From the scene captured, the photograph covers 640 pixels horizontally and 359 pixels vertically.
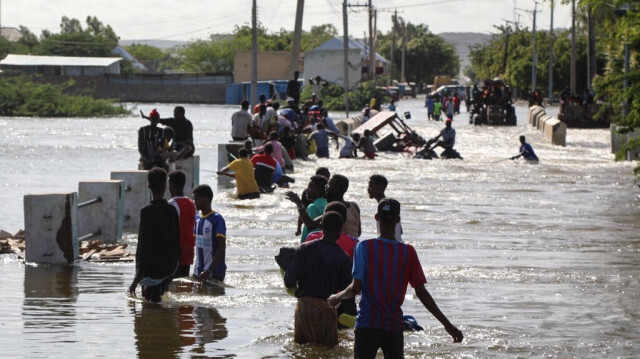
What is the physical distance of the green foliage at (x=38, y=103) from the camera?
81.1 meters

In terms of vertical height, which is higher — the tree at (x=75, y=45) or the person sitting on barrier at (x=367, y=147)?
the tree at (x=75, y=45)

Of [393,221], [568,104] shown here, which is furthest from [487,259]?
[568,104]

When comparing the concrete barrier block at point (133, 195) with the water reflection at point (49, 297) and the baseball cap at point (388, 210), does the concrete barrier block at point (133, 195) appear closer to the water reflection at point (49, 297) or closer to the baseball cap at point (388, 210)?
the water reflection at point (49, 297)

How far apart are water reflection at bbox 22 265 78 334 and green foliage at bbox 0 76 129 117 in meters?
68.3

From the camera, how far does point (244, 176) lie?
2309 centimetres

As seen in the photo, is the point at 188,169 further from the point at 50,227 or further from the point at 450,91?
the point at 450,91

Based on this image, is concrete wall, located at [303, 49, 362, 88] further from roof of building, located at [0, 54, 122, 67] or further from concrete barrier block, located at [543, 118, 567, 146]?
concrete barrier block, located at [543, 118, 567, 146]

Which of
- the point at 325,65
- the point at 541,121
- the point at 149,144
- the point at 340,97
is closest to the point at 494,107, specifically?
the point at 541,121

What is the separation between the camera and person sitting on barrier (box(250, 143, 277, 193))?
24344 millimetres

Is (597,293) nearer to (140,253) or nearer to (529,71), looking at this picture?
(140,253)

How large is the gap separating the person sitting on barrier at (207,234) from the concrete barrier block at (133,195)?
5818 millimetres

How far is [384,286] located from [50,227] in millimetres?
7627

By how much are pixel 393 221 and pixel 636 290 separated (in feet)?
22.3

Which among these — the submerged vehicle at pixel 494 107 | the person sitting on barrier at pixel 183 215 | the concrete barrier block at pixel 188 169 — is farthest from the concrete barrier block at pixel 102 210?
the submerged vehicle at pixel 494 107
